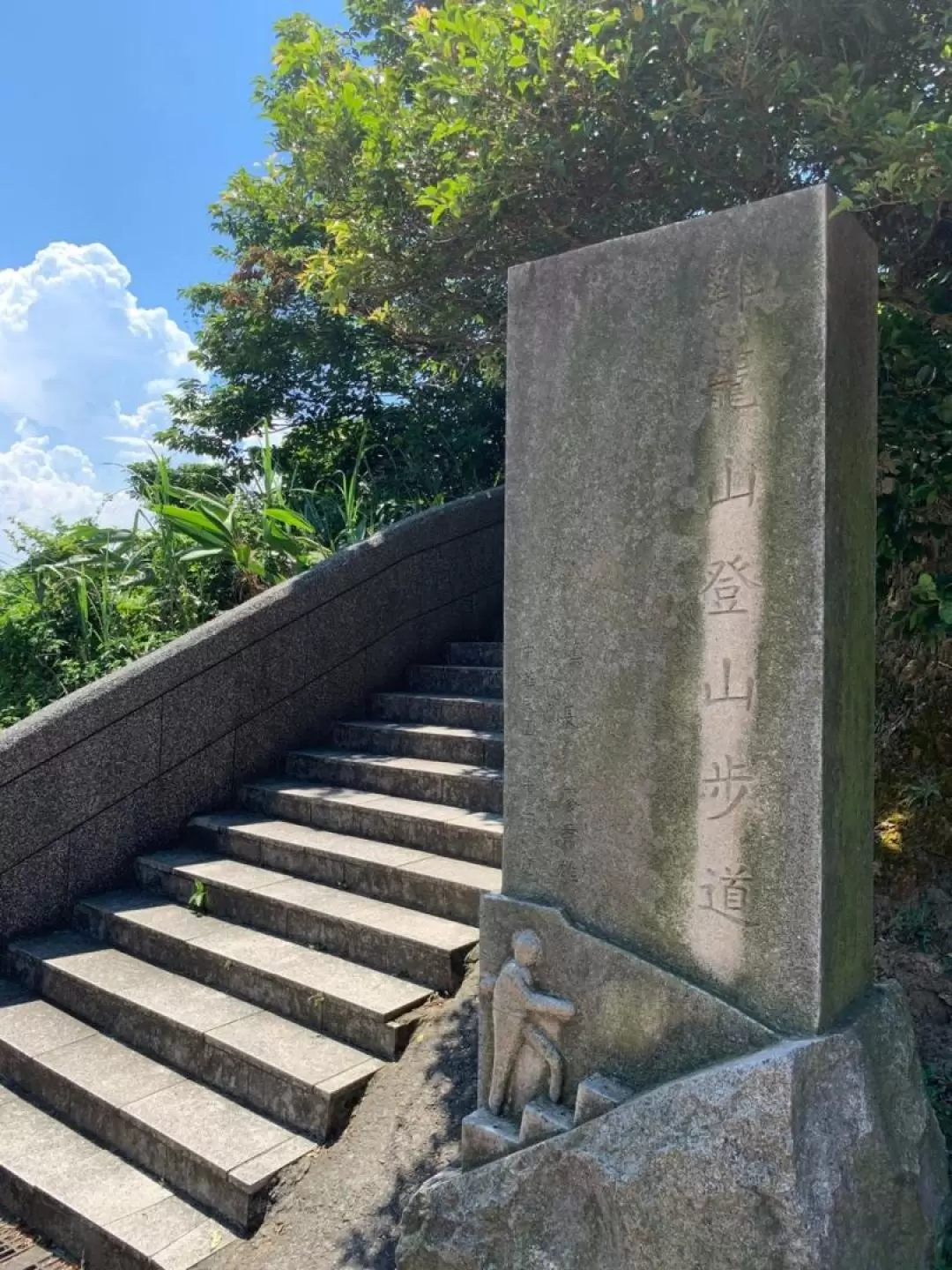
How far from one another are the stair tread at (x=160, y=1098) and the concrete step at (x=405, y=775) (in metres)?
1.80

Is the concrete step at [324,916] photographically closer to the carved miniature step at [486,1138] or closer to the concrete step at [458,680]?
the carved miniature step at [486,1138]

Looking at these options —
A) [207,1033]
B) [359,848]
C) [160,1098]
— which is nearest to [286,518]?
[359,848]

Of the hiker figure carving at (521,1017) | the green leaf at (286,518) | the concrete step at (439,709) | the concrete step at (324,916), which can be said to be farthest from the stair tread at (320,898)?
the green leaf at (286,518)

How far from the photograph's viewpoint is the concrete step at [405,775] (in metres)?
4.75

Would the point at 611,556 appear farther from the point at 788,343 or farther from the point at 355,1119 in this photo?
the point at 355,1119

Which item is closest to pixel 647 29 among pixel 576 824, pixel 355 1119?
pixel 576 824

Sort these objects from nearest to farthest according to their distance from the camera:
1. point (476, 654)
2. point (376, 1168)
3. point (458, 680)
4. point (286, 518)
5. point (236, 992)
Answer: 1. point (376, 1168)
2. point (236, 992)
3. point (458, 680)
4. point (476, 654)
5. point (286, 518)

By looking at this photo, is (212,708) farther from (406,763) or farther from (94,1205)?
(94,1205)

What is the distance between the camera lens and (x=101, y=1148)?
11.5 ft

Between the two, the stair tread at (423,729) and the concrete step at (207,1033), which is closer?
the concrete step at (207,1033)

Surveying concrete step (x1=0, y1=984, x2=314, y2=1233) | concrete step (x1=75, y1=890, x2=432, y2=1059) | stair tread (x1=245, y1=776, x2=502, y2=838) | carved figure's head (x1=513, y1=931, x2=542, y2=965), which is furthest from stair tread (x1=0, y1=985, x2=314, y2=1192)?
stair tread (x1=245, y1=776, x2=502, y2=838)

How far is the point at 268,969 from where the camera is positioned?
3889mm

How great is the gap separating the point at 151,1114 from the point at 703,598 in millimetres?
2758

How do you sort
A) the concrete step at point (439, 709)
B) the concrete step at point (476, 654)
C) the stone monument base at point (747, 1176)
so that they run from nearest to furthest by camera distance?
the stone monument base at point (747, 1176) → the concrete step at point (439, 709) → the concrete step at point (476, 654)
